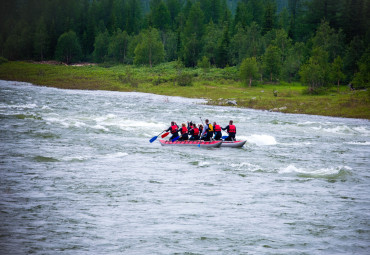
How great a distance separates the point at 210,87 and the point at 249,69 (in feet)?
23.4

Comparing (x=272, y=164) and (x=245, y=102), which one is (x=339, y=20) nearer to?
(x=245, y=102)

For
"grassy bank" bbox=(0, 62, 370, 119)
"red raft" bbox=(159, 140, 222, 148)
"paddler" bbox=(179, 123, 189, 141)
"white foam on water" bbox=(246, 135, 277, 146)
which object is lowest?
"red raft" bbox=(159, 140, 222, 148)

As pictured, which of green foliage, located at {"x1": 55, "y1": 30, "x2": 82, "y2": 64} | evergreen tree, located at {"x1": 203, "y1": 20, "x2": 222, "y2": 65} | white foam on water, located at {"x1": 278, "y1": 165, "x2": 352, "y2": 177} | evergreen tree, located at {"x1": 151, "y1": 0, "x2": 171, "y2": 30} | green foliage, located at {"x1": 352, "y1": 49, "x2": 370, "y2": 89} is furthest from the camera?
evergreen tree, located at {"x1": 151, "y1": 0, "x2": 171, "y2": 30}

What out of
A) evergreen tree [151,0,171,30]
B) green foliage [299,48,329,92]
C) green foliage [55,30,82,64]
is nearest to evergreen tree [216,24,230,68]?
green foliage [299,48,329,92]

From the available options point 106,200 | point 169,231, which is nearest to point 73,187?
point 106,200

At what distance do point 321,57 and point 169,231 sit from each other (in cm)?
5267

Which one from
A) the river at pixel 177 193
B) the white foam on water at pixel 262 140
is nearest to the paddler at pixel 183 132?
the river at pixel 177 193

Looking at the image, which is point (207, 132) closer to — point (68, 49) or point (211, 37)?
point (211, 37)

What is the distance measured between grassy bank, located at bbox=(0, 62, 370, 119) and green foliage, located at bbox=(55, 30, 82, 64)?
16.0 m

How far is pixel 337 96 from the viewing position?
5431 cm

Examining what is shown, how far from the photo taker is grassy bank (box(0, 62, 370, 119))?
48.8m

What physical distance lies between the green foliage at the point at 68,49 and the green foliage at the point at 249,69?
62919 millimetres

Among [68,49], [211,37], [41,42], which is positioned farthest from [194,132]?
[41,42]

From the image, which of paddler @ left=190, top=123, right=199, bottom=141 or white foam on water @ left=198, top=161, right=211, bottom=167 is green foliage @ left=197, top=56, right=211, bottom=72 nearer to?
paddler @ left=190, top=123, right=199, bottom=141
